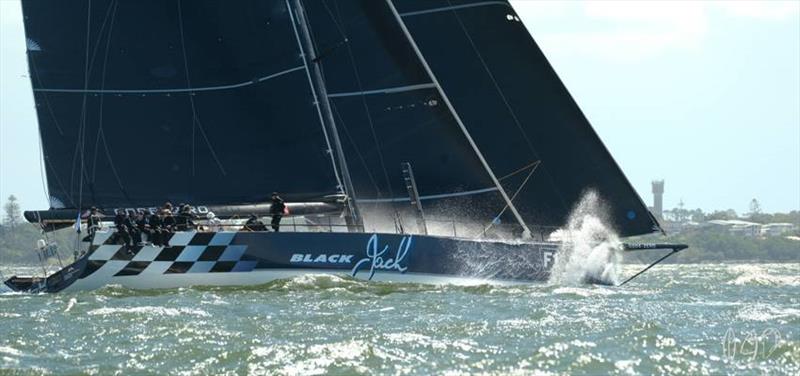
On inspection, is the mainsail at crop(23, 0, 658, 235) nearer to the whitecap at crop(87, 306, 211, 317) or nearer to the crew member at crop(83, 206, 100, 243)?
the crew member at crop(83, 206, 100, 243)

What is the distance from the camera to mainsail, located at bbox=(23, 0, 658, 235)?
26.0 metres

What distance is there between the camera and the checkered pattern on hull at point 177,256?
23.3 meters

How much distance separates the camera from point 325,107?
25688mm

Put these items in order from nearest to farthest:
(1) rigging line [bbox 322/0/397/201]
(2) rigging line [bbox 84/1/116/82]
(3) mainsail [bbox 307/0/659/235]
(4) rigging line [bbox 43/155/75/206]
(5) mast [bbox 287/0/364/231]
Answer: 1. (5) mast [bbox 287/0/364/231]
2. (3) mainsail [bbox 307/0/659/235]
3. (1) rigging line [bbox 322/0/397/201]
4. (4) rigging line [bbox 43/155/75/206]
5. (2) rigging line [bbox 84/1/116/82]

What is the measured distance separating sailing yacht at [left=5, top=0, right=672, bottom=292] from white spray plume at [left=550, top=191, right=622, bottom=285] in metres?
0.17

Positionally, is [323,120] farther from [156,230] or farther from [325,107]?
[156,230]

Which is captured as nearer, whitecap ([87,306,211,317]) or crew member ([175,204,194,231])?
whitecap ([87,306,211,317])

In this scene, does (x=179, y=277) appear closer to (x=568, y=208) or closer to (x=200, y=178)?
(x=200, y=178)

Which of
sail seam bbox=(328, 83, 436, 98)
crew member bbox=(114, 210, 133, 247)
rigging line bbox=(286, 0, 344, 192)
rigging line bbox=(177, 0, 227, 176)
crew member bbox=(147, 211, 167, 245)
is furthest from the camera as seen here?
rigging line bbox=(177, 0, 227, 176)

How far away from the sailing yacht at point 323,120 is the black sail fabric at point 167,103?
0.08ft

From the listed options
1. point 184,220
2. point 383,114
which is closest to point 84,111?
point 184,220

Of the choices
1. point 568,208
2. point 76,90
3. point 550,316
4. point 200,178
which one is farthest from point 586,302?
point 76,90

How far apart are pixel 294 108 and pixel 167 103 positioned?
2339 mm

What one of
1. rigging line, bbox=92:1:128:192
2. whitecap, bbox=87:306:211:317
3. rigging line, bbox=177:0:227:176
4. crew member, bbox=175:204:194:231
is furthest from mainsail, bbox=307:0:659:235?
whitecap, bbox=87:306:211:317
